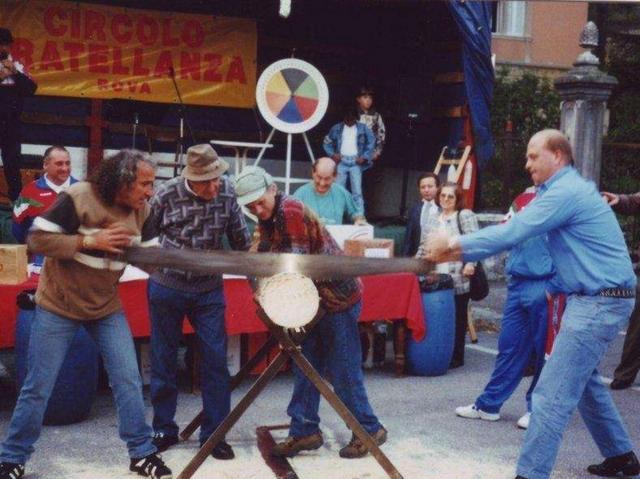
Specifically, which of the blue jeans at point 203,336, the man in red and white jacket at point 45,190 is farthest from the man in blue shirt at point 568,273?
the man in red and white jacket at point 45,190


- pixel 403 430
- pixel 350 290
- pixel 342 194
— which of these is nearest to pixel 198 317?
pixel 350 290

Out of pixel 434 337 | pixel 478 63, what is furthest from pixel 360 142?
pixel 434 337

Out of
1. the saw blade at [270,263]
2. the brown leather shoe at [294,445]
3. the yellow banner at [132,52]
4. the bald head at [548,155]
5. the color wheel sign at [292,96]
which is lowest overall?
the brown leather shoe at [294,445]

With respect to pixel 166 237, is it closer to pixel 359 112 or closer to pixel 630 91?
pixel 359 112

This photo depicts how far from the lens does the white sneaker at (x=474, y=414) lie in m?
6.57

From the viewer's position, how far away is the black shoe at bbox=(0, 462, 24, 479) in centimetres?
490

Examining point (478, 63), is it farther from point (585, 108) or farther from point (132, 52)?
point (132, 52)

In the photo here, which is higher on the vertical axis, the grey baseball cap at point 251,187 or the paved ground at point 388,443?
the grey baseball cap at point 251,187

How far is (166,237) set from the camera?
5.42 metres

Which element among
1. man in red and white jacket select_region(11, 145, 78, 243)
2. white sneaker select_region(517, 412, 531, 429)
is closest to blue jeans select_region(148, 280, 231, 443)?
man in red and white jacket select_region(11, 145, 78, 243)

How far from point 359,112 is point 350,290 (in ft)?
24.4

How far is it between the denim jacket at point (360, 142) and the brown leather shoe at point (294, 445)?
672 centimetres

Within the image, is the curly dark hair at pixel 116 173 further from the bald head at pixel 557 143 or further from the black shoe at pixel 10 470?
the bald head at pixel 557 143

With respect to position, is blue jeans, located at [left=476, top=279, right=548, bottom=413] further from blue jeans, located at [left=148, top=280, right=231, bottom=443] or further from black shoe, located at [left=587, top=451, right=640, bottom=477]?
blue jeans, located at [left=148, top=280, right=231, bottom=443]
